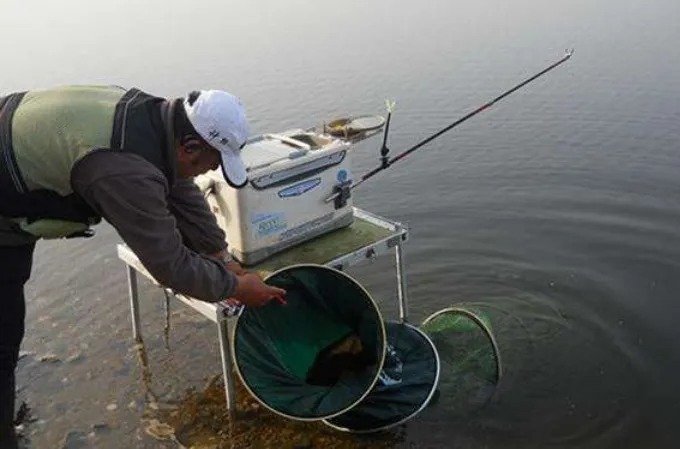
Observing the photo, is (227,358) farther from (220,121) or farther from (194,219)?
(220,121)

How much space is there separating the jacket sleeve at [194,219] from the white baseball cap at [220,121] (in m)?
0.63

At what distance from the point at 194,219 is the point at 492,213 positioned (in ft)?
12.7

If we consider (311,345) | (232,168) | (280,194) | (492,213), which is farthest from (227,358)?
(492,213)

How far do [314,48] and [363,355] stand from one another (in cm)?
1091

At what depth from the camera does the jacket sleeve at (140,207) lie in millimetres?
2719

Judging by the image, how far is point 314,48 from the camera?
14125 mm

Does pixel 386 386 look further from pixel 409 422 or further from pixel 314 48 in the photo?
pixel 314 48

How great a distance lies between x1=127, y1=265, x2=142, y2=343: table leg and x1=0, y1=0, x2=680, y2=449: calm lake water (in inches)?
5.7

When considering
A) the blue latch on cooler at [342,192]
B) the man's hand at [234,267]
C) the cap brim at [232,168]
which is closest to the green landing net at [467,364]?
the blue latch on cooler at [342,192]

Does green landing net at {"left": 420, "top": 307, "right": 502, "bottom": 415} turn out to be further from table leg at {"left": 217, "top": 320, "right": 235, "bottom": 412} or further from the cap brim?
the cap brim

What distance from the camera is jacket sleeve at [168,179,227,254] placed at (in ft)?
11.9

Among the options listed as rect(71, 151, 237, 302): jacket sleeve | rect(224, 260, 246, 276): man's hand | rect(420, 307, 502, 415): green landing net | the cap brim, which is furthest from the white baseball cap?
rect(420, 307, 502, 415): green landing net

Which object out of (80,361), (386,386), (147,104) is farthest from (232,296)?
(80,361)

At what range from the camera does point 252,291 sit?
329 centimetres
